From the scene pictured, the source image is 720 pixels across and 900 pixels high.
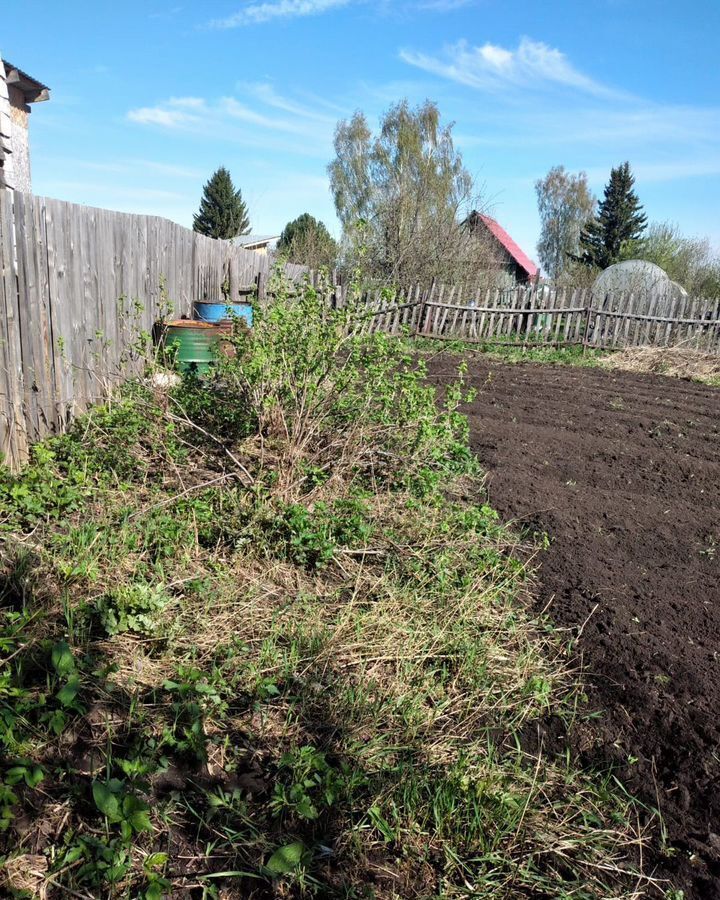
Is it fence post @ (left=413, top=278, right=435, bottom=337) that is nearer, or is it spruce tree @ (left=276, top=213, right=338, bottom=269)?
fence post @ (left=413, top=278, right=435, bottom=337)

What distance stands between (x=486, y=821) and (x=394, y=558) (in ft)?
5.25

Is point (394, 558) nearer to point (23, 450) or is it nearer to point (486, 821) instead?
point (486, 821)

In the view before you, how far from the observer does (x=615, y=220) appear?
38812 millimetres

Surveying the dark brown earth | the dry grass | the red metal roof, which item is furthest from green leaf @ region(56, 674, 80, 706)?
the red metal roof

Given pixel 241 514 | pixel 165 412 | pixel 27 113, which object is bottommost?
pixel 241 514

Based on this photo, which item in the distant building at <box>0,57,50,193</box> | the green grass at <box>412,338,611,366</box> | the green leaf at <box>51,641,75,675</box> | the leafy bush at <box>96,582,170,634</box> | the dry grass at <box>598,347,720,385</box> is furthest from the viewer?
the distant building at <box>0,57,50,193</box>

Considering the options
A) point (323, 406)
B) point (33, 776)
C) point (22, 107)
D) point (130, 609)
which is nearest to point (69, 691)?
point (33, 776)

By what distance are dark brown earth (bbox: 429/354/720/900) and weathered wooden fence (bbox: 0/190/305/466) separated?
317cm

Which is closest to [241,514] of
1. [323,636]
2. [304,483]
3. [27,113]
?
[304,483]

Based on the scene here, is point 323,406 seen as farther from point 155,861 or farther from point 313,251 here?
point 313,251

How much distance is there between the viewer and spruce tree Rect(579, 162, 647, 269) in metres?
38.7

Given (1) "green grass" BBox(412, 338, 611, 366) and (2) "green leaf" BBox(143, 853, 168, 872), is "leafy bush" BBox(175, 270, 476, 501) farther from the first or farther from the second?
(1) "green grass" BBox(412, 338, 611, 366)

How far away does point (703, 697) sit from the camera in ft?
8.87

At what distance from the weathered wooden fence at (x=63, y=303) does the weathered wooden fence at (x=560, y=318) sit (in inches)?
308
